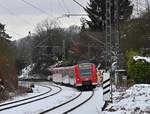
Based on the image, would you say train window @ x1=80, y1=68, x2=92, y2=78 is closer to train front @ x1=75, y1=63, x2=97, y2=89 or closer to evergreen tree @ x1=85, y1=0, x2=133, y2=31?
train front @ x1=75, y1=63, x2=97, y2=89

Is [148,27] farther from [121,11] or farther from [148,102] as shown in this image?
[121,11]

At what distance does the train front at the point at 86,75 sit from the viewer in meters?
56.3

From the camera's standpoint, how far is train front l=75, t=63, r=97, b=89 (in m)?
56.3

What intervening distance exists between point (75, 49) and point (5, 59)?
48.5 m

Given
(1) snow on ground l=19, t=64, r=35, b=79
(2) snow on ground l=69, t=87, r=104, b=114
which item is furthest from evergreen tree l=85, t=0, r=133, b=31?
(2) snow on ground l=69, t=87, r=104, b=114

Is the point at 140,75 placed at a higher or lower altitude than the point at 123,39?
lower

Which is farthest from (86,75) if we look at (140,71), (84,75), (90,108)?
(90,108)

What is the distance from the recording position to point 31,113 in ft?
81.3

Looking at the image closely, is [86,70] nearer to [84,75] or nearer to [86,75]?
[86,75]

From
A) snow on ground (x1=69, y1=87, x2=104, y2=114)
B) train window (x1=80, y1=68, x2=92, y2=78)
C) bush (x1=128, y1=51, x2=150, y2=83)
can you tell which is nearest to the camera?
snow on ground (x1=69, y1=87, x2=104, y2=114)

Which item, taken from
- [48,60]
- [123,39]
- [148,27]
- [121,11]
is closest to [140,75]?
[148,27]

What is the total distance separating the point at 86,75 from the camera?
188 ft

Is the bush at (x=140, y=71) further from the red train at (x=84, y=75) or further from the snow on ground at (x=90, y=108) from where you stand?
the red train at (x=84, y=75)

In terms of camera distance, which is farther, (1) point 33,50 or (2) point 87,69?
(1) point 33,50
